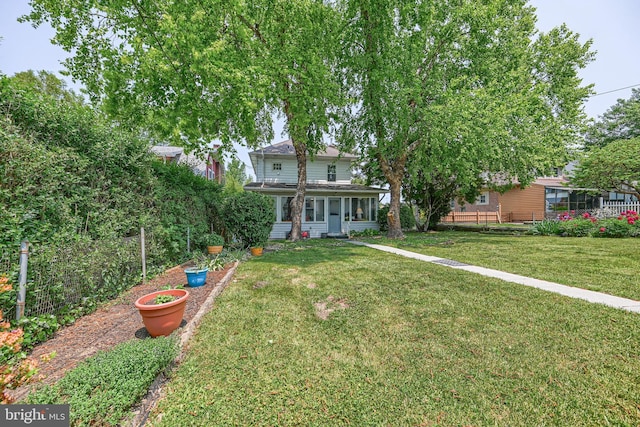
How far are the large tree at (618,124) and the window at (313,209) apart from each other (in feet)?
106

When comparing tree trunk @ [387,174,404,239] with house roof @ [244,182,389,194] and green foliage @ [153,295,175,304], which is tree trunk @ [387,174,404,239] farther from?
green foliage @ [153,295,175,304]

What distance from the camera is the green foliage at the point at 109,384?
75.4 inches

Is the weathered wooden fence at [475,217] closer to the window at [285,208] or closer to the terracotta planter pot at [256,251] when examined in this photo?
the window at [285,208]

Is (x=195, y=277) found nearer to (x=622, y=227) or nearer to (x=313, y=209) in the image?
(x=313, y=209)

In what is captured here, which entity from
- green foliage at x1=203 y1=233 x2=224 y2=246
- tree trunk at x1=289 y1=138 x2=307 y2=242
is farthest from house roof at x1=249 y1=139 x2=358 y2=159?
green foliage at x1=203 y1=233 x2=224 y2=246

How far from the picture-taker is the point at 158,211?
6359mm

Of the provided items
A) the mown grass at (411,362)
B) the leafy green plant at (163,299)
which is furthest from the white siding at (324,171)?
the leafy green plant at (163,299)

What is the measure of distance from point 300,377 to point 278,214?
13.3 metres

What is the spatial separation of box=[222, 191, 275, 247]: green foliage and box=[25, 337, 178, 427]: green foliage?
23.2ft

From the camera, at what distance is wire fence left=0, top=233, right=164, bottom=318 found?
322 centimetres

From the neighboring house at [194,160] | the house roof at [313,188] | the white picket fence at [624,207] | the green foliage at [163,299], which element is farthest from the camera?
the neighboring house at [194,160]

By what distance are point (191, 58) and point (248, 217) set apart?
5158 mm

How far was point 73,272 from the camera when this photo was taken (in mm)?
3744

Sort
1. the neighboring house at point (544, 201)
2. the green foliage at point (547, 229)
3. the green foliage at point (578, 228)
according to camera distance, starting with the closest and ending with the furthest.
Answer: the green foliage at point (578, 228) → the green foliage at point (547, 229) → the neighboring house at point (544, 201)
